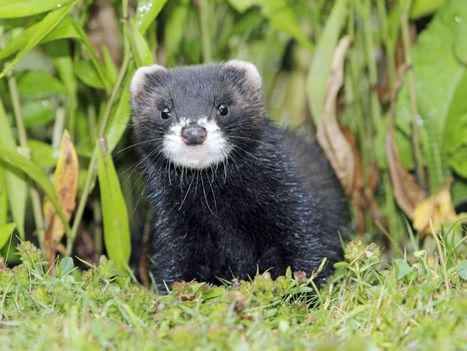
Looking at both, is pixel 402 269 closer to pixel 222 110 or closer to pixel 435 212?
pixel 222 110

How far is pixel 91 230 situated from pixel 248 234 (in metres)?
1.82

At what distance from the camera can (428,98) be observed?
5.52 m

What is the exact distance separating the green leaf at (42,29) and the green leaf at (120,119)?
596 mm

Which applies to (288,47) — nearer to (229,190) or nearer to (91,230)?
(91,230)

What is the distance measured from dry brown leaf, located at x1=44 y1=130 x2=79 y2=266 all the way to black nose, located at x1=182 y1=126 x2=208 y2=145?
1.13 meters

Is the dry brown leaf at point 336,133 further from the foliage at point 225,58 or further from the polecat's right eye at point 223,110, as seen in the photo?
the polecat's right eye at point 223,110

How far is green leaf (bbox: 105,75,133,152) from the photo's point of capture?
196 inches

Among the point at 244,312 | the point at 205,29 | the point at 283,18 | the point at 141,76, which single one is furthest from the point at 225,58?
the point at 244,312

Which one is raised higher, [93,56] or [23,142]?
[93,56]

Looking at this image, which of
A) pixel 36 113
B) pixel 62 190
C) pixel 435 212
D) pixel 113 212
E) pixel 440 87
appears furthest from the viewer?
pixel 440 87

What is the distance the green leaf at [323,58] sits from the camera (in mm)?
5434

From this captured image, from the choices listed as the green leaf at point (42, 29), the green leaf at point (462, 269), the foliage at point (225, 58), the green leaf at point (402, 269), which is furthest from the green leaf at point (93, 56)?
the green leaf at point (462, 269)

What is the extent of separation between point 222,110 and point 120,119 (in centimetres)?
85

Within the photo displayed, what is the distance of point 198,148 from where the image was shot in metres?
4.06
